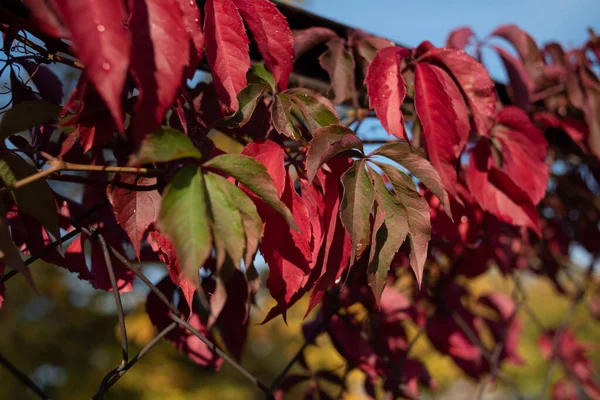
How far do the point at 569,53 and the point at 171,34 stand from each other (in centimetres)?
110

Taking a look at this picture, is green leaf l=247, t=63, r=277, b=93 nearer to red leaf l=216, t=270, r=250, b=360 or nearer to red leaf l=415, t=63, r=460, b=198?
red leaf l=415, t=63, r=460, b=198

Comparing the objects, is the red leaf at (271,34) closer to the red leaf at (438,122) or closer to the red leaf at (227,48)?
the red leaf at (227,48)

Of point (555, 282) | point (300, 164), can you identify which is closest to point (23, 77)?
point (300, 164)

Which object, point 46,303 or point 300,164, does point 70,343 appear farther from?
point 300,164

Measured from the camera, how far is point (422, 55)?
29.6 inches

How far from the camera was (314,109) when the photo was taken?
25.0 inches

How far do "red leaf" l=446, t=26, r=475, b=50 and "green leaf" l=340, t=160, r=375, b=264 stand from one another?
581 mm

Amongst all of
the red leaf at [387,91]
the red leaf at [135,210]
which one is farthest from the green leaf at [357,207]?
the red leaf at [135,210]

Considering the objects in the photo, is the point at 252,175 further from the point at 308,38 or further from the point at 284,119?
the point at 308,38

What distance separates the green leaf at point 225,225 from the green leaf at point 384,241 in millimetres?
164

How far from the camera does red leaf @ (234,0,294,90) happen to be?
0.63m

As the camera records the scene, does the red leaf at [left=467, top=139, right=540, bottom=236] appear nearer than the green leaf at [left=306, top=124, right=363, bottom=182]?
No

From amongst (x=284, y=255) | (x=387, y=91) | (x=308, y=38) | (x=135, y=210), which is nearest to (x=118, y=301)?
(x=135, y=210)

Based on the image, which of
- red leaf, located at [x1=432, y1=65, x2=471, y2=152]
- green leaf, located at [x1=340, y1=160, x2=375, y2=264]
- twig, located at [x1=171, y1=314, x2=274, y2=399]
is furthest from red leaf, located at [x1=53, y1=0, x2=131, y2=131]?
red leaf, located at [x1=432, y1=65, x2=471, y2=152]
